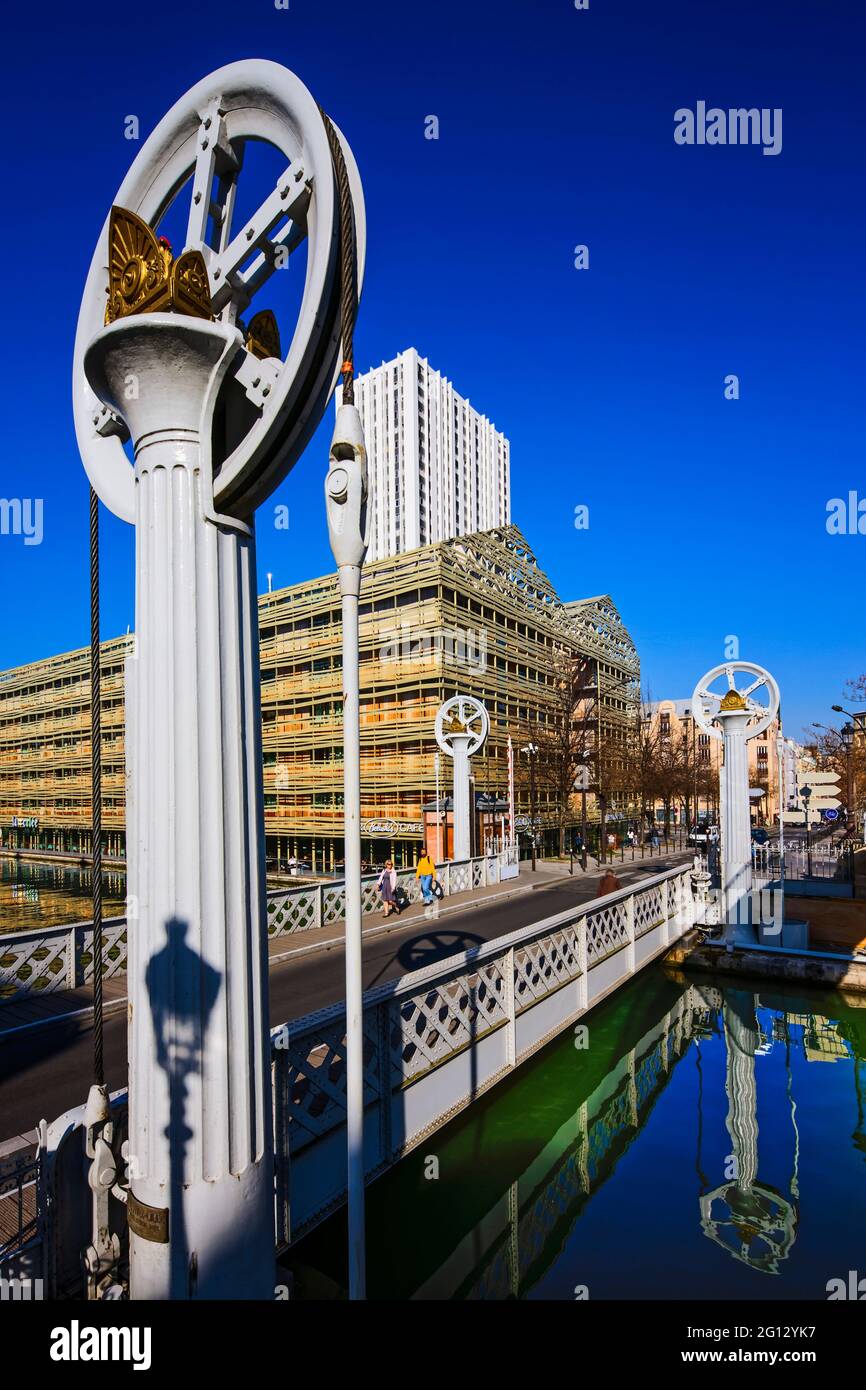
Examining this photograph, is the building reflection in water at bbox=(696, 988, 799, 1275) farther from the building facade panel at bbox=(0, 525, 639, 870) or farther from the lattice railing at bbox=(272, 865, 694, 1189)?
the building facade panel at bbox=(0, 525, 639, 870)

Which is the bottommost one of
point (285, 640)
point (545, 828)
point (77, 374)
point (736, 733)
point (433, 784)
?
point (545, 828)

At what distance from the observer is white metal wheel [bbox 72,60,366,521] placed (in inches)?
124

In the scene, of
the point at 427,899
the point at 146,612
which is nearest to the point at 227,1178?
the point at 146,612

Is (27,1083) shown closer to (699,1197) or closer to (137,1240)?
(137,1240)

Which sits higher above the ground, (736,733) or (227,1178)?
(736,733)

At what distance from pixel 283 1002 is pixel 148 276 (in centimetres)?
885

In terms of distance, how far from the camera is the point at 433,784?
36562 millimetres

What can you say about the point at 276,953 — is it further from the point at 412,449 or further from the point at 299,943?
the point at 412,449

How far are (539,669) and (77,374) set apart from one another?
42660 mm

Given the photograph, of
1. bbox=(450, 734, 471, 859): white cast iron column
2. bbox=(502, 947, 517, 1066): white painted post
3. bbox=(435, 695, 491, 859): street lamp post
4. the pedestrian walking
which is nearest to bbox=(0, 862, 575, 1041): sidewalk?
the pedestrian walking

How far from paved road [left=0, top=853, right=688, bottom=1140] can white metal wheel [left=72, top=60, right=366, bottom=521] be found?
5.95m

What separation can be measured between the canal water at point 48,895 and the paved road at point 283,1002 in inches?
371

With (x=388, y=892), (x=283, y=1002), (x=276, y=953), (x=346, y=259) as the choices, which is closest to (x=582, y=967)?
(x=283, y=1002)
